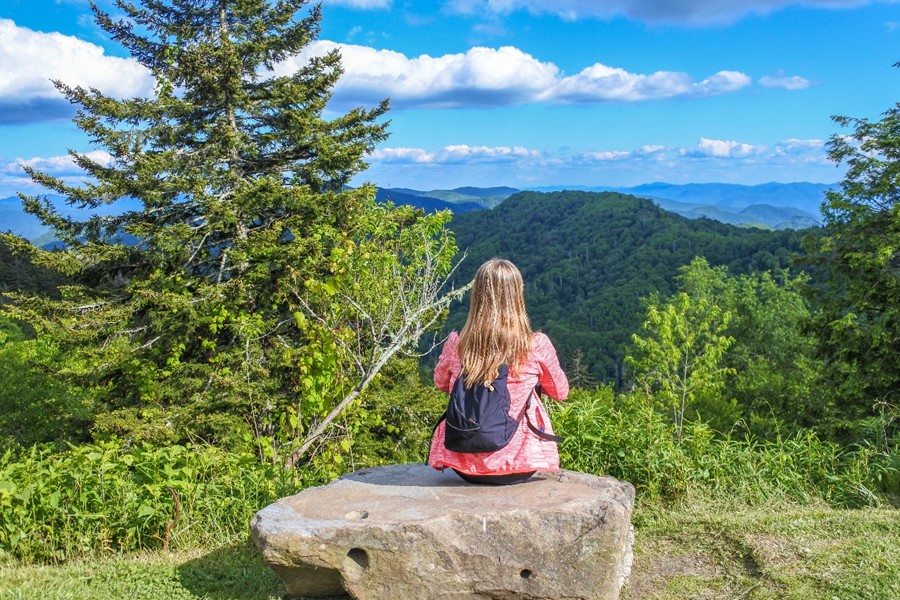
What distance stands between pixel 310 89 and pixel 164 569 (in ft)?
40.7

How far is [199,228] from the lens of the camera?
40.9 feet

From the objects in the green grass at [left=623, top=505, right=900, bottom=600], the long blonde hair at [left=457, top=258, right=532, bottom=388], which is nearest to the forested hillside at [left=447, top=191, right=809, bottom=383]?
the green grass at [left=623, top=505, right=900, bottom=600]

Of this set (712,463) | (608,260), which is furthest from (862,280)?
(608,260)

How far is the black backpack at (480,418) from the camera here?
13.1 ft

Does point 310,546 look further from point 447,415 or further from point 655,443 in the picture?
point 655,443

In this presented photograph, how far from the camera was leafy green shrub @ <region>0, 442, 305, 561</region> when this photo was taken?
15.2 ft

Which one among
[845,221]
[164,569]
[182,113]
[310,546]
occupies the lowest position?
[164,569]

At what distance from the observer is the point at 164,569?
430cm

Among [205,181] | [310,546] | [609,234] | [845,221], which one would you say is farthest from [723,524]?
[609,234]

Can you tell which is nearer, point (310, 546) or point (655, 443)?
point (310, 546)

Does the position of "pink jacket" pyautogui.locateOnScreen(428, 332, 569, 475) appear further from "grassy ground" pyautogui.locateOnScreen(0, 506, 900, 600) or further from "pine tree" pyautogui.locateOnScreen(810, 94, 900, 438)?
"pine tree" pyautogui.locateOnScreen(810, 94, 900, 438)

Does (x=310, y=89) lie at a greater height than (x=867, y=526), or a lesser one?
greater

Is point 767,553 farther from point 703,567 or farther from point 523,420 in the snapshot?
point 523,420

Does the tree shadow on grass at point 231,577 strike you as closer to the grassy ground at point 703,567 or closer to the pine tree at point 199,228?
the grassy ground at point 703,567
